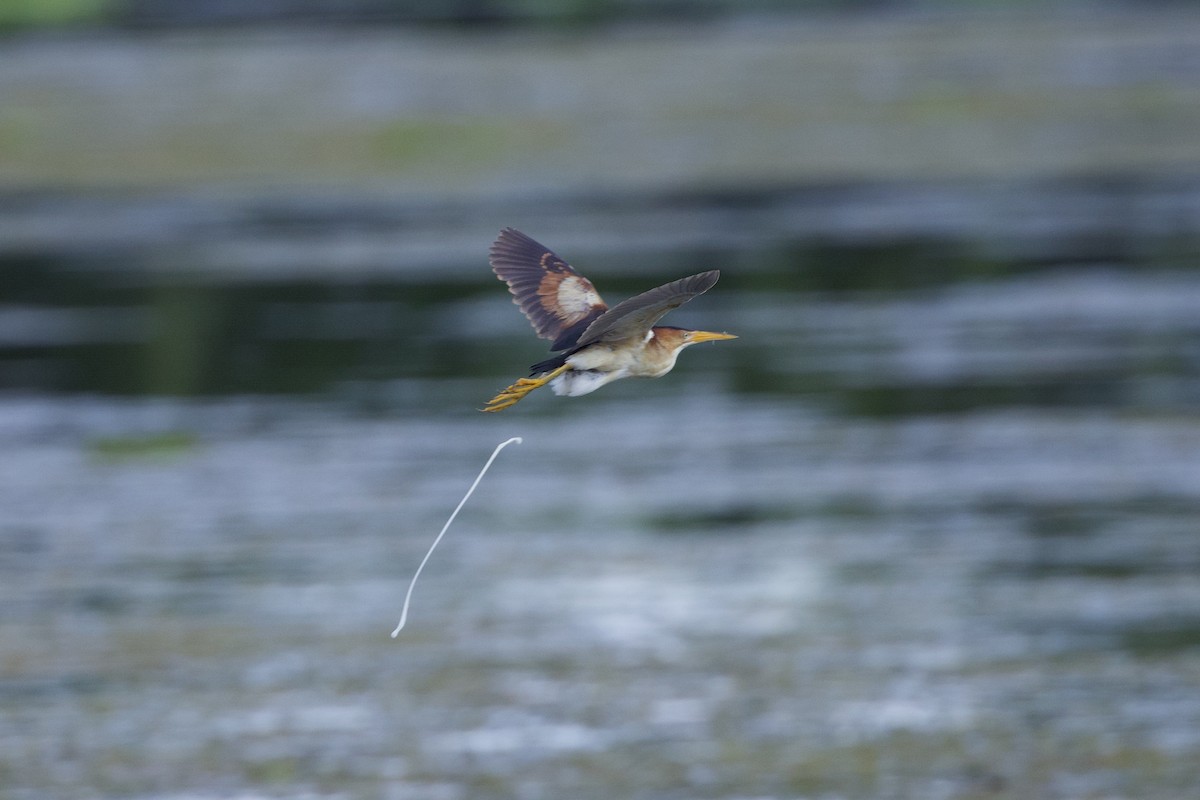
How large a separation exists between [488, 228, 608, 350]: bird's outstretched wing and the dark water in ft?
20.2

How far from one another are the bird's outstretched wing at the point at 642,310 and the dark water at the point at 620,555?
22.2ft

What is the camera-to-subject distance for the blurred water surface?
12914 mm

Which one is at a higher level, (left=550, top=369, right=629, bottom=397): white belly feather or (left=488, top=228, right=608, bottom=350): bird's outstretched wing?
(left=488, top=228, right=608, bottom=350): bird's outstretched wing

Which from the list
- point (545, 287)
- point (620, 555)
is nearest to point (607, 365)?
point (545, 287)

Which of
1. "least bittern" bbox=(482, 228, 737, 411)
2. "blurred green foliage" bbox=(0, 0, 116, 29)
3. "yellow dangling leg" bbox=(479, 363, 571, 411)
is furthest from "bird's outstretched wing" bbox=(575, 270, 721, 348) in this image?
"blurred green foliage" bbox=(0, 0, 116, 29)

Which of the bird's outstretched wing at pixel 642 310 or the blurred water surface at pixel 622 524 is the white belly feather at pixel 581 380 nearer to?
Result: the bird's outstretched wing at pixel 642 310

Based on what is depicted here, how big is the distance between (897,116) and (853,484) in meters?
21.1

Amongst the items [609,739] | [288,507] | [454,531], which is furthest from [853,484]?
[609,739]

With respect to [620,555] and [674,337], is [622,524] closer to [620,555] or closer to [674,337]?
[620,555]

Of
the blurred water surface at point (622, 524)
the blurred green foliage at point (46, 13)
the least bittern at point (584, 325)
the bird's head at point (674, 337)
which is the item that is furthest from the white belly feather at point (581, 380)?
the blurred green foliage at point (46, 13)

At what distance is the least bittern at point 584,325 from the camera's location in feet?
18.2

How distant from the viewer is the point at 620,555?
55.0 ft

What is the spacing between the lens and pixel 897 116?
38.6m

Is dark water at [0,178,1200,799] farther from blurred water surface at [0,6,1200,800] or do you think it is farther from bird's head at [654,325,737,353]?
bird's head at [654,325,737,353]
